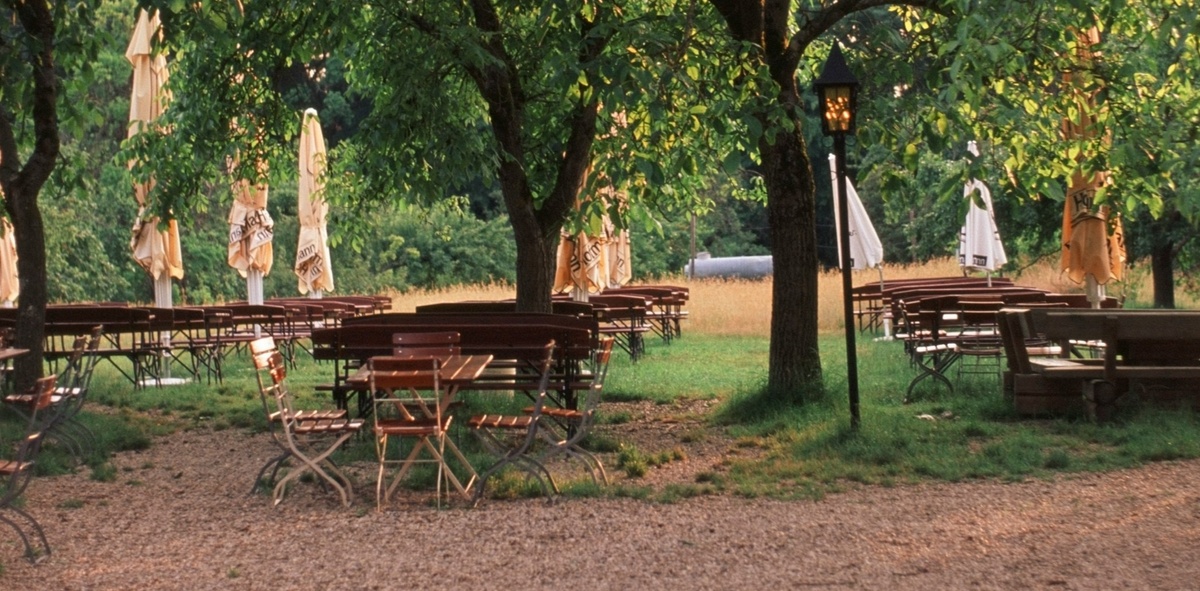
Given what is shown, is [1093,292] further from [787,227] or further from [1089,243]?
[787,227]

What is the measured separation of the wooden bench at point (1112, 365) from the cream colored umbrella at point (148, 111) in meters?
9.49

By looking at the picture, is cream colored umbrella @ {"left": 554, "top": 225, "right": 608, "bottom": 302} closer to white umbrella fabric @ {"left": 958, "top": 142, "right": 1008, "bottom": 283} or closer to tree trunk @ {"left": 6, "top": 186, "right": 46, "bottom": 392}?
white umbrella fabric @ {"left": 958, "top": 142, "right": 1008, "bottom": 283}

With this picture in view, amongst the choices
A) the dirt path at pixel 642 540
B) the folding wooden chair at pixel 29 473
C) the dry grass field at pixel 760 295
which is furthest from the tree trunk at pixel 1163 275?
the folding wooden chair at pixel 29 473

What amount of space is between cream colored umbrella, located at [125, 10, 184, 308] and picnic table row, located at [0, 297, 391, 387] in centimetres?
62

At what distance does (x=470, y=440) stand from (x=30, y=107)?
4.62 metres

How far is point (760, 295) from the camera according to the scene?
30656 mm

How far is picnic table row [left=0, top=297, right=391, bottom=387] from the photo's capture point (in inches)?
598

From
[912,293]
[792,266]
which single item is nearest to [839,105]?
[792,266]

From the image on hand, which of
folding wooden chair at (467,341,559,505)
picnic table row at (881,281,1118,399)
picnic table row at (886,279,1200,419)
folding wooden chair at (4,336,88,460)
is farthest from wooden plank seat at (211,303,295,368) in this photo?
picnic table row at (886,279,1200,419)

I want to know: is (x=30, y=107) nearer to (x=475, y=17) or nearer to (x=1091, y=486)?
(x=475, y=17)

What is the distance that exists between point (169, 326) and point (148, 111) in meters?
2.59

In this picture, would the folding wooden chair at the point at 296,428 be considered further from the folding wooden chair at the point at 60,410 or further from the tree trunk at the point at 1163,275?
the tree trunk at the point at 1163,275

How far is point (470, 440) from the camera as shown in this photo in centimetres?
1124

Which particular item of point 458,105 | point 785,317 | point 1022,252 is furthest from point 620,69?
point 1022,252
